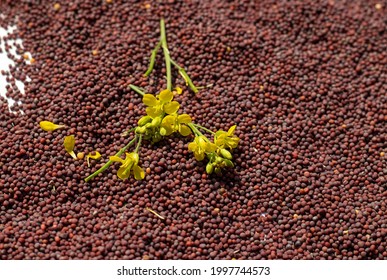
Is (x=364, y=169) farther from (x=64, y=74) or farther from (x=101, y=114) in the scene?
(x=64, y=74)

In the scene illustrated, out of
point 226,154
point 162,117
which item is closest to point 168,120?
point 162,117

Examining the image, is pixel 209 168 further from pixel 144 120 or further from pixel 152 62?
pixel 152 62

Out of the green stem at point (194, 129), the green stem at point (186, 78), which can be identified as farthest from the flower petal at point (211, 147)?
the green stem at point (186, 78)

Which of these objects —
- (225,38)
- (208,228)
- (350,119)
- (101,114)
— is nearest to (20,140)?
(101,114)

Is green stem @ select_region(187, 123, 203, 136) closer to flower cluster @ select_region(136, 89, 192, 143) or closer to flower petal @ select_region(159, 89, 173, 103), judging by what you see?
flower cluster @ select_region(136, 89, 192, 143)

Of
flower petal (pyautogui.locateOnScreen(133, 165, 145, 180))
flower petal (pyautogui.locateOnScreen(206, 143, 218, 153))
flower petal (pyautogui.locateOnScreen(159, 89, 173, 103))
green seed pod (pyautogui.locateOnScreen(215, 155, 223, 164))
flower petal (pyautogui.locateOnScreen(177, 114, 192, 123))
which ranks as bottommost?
flower petal (pyautogui.locateOnScreen(133, 165, 145, 180))

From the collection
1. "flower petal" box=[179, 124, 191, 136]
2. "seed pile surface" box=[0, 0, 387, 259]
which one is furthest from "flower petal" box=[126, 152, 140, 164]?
"flower petal" box=[179, 124, 191, 136]

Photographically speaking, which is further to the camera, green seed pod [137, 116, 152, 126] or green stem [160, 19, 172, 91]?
green stem [160, 19, 172, 91]
